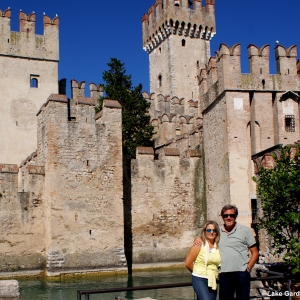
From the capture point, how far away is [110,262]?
61.8 feet

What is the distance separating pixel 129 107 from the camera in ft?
87.7

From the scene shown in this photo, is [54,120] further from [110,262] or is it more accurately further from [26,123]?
[26,123]

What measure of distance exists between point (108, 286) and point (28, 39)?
14464 millimetres

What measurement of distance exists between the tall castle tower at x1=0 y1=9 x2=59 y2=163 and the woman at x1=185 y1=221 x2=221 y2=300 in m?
19.6

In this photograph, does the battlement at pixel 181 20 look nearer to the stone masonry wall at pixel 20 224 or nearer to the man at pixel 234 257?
the stone masonry wall at pixel 20 224

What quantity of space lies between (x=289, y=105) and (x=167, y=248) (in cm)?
743

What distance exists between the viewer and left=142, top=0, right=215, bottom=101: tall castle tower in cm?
4250

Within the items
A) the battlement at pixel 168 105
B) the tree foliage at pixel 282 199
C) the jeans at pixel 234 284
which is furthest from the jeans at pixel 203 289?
the battlement at pixel 168 105

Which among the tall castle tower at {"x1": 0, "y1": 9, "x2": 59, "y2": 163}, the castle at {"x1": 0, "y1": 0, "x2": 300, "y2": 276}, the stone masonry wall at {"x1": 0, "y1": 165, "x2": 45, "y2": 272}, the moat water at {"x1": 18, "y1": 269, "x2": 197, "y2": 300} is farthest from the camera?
the tall castle tower at {"x1": 0, "y1": 9, "x2": 59, "y2": 163}

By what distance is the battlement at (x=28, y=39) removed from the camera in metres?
25.3

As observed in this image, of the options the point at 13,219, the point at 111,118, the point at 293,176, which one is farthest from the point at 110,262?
the point at 293,176

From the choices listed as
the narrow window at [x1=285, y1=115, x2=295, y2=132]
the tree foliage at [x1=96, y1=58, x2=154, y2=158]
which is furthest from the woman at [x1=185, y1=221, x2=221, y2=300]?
the tree foliage at [x1=96, y1=58, x2=154, y2=158]

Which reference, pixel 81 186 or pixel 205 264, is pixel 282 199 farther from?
pixel 81 186

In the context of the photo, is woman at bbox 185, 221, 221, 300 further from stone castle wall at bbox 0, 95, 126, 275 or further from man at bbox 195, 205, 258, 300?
stone castle wall at bbox 0, 95, 126, 275
